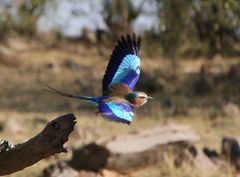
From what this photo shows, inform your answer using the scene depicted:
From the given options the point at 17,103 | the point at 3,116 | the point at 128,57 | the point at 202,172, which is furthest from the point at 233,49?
the point at 128,57

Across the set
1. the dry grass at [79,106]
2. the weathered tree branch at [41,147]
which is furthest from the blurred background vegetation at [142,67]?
the weathered tree branch at [41,147]

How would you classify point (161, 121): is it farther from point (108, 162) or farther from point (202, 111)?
point (108, 162)

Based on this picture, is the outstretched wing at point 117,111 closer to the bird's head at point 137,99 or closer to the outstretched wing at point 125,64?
the bird's head at point 137,99

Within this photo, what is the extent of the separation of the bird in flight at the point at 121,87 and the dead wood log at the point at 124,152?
4.23 m

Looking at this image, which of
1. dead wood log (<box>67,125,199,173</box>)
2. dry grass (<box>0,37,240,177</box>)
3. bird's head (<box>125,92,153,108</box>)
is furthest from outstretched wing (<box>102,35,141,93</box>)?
dead wood log (<box>67,125,199,173</box>)

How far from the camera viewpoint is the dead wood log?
8.45 m

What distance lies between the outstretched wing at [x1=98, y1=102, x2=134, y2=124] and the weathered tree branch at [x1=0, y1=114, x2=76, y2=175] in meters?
0.65

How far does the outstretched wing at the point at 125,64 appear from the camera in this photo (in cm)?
404

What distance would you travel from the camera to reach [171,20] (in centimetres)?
1333

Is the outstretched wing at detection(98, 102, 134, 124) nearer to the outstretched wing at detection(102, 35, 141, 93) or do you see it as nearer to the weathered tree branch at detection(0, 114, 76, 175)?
the outstretched wing at detection(102, 35, 141, 93)

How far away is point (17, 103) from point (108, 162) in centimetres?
755

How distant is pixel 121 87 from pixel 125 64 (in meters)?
0.32

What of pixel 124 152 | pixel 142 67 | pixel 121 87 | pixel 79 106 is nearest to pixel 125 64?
pixel 121 87

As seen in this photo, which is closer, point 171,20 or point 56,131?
point 56,131
